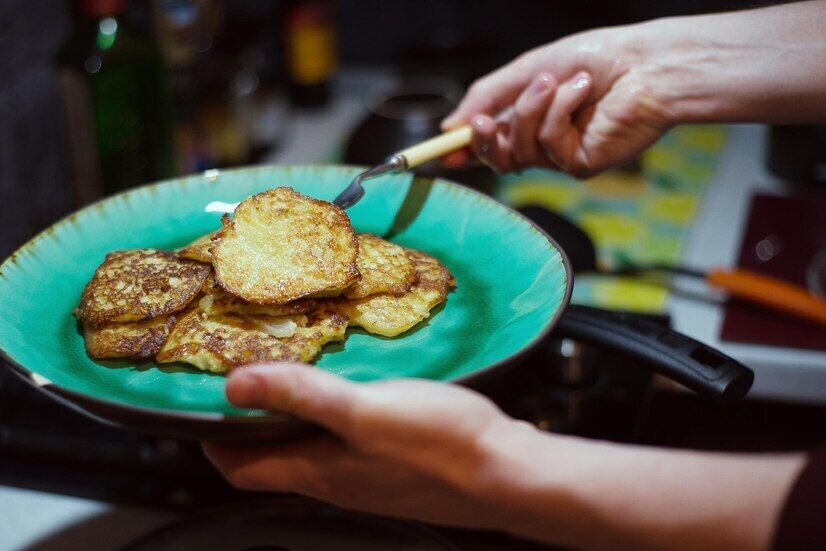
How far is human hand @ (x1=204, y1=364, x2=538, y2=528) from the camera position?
0.64m

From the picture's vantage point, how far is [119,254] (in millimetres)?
870

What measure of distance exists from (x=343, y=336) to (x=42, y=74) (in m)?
1.21

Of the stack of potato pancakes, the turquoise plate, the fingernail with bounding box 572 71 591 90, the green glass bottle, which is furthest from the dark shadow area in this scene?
the green glass bottle

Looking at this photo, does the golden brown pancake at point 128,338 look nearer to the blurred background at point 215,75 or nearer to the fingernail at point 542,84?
the fingernail at point 542,84

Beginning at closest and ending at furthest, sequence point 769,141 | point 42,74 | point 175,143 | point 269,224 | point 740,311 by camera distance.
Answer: point 269,224
point 740,311
point 42,74
point 175,143
point 769,141

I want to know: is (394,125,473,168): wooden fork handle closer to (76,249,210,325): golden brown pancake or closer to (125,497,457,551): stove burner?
(76,249,210,325): golden brown pancake

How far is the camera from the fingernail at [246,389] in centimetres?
64

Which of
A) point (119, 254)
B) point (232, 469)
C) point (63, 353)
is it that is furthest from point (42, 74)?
point (232, 469)

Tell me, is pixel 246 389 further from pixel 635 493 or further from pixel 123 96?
pixel 123 96

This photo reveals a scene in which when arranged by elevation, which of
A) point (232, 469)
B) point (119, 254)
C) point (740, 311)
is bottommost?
point (740, 311)

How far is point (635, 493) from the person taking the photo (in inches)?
25.9

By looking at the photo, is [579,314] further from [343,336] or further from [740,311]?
[740,311]

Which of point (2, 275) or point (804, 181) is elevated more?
point (2, 275)

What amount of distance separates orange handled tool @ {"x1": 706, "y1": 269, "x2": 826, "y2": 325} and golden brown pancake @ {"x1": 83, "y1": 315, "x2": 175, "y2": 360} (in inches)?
40.9
